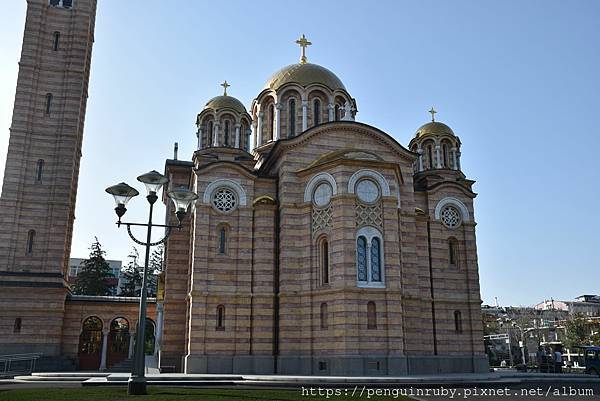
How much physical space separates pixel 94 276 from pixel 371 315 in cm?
3559

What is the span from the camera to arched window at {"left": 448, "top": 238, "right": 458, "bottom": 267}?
2578cm

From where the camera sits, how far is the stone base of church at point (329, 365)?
1995 centimetres

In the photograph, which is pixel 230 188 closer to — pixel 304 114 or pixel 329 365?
pixel 304 114

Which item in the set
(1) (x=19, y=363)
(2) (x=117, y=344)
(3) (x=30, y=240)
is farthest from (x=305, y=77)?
(2) (x=117, y=344)

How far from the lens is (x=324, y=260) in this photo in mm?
21906

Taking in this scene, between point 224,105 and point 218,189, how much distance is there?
6843 mm

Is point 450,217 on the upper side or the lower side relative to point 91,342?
upper

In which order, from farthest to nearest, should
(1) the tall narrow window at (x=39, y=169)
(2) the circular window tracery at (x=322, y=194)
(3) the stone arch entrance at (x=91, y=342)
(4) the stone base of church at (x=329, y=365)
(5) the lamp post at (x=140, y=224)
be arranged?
(3) the stone arch entrance at (x=91, y=342), (1) the tall narrow window at (x=39, y=169), (2) the circular window tracery at (x=322, y=194), (4) the stone base of church at (x=329, y=365), (5) the lamp post at (x=140, y=224)

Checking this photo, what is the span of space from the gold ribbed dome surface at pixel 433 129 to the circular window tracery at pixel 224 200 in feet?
36.3

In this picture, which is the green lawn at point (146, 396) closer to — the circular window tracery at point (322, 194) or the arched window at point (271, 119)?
the circular window tracery at point (322, 194)

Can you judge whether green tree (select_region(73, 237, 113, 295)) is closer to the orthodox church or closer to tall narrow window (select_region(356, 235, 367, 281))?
the orthodox church

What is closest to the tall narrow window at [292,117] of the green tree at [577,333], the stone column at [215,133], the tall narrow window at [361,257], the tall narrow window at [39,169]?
the stone column at [215,133]

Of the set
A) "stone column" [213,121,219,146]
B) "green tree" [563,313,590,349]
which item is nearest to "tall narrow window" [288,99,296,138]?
"stone column" [213,121,219,146]

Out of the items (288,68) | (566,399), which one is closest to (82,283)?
(288,68)
